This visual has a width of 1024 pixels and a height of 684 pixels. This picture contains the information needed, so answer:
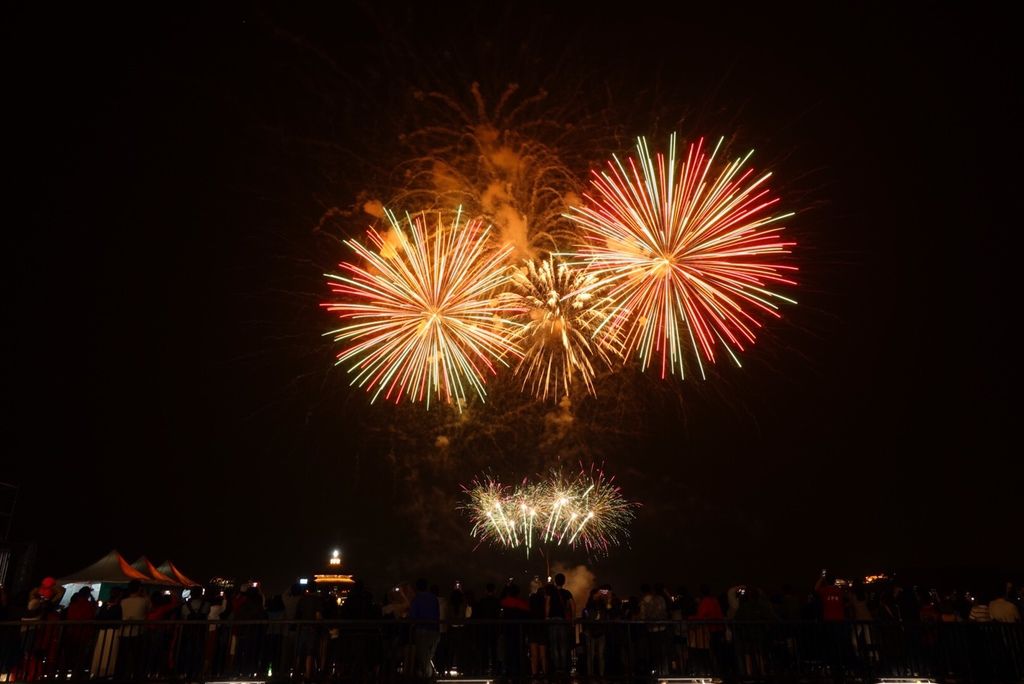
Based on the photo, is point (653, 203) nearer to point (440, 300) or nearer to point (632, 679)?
point (440, 300)

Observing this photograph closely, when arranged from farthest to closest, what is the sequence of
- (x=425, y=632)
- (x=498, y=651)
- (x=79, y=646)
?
(x=498, y=651) → (x=425, y=632) → (x=79, y=646)

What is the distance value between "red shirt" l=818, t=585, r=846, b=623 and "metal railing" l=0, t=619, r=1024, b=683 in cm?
46

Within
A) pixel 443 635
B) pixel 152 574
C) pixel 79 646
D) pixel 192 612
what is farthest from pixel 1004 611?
pixel 152 574

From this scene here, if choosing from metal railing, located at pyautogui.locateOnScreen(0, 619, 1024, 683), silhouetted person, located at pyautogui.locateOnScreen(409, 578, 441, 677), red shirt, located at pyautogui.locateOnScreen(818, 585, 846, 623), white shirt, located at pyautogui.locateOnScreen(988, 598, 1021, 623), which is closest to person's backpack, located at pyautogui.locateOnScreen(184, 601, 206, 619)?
metal railing, located at pyautogui.locateOnScreen(0, 619, 1024, 683)

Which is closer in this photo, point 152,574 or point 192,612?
point 192,612

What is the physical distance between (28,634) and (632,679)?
901 cm

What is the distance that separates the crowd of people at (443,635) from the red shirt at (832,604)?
2 cm

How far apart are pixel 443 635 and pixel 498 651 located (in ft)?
3.63

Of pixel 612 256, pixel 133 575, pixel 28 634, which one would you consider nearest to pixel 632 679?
pixel 28 634

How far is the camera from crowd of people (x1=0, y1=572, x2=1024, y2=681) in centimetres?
1083

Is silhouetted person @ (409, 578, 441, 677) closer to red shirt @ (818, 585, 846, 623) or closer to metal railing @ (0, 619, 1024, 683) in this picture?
metal railing @ (0, 619, 1024, 683)

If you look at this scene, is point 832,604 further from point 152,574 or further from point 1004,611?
point 152,574

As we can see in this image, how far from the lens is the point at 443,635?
1207cm

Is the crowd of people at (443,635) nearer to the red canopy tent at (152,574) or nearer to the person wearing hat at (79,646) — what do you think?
the person wearing hat at (79,646)
